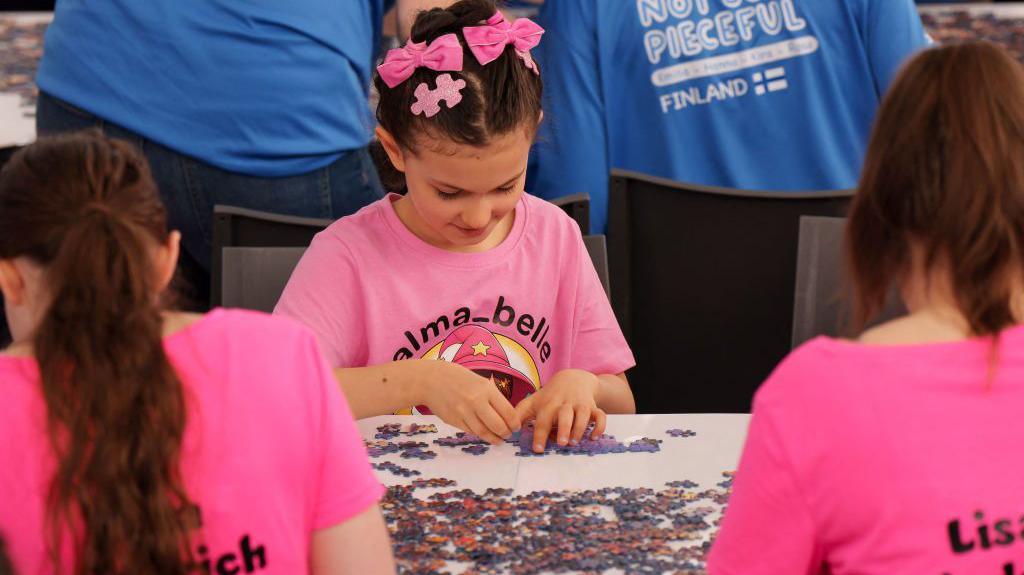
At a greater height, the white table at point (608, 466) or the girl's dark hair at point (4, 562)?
the girl's dark hair at point (4, 562)

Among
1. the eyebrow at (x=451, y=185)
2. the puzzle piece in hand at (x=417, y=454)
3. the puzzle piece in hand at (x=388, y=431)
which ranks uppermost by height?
the eyebrow at (x=451, y=185)

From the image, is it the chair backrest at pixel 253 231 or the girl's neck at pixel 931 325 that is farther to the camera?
the chair backrest at pixel 253 231

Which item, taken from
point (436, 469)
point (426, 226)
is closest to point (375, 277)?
point (426, 226)

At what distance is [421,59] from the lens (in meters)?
2.29

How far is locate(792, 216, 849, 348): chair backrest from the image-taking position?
2578mm

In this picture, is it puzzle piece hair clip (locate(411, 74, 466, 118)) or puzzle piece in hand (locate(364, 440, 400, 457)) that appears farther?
puzzle piece hair clip (locate(411, 74, 466, 118))

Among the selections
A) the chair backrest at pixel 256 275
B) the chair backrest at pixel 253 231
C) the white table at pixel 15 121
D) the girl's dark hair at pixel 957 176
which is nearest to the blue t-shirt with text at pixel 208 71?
the chair backrest at pixel 253 231

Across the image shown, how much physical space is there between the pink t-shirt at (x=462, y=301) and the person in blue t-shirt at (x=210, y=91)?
1.56ft

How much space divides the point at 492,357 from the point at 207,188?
0.86 metres

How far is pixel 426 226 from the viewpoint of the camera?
8.18ft

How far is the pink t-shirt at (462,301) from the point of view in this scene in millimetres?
2410

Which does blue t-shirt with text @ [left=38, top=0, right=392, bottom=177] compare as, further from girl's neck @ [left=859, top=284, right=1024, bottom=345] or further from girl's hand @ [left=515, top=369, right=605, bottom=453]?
girl's neck @ [left=859, top=284, right=1024, bottom=345]

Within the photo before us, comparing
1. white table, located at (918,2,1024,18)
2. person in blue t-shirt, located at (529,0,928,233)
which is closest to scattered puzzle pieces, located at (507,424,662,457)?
person in blue t-shirt, located at (529,0,928,233)

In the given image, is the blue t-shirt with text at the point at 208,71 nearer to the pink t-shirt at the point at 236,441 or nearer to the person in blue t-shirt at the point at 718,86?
the person in blue t-shirt at the point at 718,86
